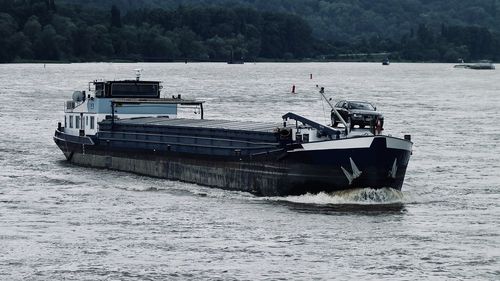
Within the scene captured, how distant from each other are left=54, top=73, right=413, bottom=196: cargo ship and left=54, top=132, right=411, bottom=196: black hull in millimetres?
47

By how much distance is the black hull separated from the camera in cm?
5709

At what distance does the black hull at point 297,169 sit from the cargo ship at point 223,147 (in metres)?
0.05

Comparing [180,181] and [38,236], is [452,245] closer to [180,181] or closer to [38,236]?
[38,236]

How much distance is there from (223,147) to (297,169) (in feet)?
24.2

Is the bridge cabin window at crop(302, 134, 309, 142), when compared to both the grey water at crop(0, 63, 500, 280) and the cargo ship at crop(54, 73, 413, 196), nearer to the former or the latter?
the cargo ship at crop(54, 73, 413, 196)

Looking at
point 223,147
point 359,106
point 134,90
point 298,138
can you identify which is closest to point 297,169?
point 298,138

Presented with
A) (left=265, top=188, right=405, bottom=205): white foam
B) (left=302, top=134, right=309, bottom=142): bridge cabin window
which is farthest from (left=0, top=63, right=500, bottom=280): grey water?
(left=302, top=134, right=309, bottom=142): bridge cabin window

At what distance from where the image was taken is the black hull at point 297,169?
57094mm

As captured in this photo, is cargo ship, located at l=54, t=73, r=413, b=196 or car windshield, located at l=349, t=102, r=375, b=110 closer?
cargo ship, located at l=54, t=73, r=413, b=196

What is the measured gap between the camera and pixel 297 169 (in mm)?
58688

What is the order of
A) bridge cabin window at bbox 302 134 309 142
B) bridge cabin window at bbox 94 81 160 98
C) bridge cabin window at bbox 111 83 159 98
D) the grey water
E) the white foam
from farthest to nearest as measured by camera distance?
bridge cabin window at bbox 111 83 159 98 → bridge cabin window at bbox 94 81 160 98 → bridge cabin window at bbox 302 134 309 142 → the white foam → the grey water

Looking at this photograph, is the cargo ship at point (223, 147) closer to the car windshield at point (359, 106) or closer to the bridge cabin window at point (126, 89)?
the bridge cabin window at point (126, 89)

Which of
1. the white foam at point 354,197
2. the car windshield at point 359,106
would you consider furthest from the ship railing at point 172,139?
the car windshield at point 359,106

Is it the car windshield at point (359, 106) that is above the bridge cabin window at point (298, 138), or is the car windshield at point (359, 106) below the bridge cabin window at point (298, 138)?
above
